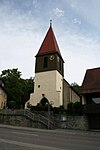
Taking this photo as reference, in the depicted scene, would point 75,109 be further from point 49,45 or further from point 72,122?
point 49,45

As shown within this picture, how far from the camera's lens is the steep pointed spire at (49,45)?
148ft

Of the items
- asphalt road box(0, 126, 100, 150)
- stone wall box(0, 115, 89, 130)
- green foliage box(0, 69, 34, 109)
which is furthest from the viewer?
green foliage box(0, 69, 34, 109)

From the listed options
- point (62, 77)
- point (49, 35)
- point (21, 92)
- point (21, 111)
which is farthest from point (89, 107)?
point (21, 92)

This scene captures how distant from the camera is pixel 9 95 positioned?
187 feet

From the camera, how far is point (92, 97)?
33.3 m

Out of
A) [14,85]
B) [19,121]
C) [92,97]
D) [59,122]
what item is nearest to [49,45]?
[14,85]

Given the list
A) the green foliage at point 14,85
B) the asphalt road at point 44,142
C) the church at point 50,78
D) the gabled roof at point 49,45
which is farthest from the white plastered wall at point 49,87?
the asphalt road at point 44,142

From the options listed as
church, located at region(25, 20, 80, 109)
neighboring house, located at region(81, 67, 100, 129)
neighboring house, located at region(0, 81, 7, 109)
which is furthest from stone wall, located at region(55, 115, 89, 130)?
neighboring house, located at region(0, 81, 7, 109)

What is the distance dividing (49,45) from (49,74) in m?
6.89

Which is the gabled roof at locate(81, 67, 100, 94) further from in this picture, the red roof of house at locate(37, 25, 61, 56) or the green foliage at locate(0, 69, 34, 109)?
the green foliage at locate(0, 69, 34, 109)

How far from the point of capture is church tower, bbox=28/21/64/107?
41094mm

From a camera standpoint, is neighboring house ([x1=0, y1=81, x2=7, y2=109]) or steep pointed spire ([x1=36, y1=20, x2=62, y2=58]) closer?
steep pointed spire ([x1=36, y1=20, x2=62, y2=58])

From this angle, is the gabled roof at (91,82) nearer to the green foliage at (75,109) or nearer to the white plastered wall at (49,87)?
the green foliage at (75,109)

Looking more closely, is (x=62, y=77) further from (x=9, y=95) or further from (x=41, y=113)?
(x=9, y=95)
